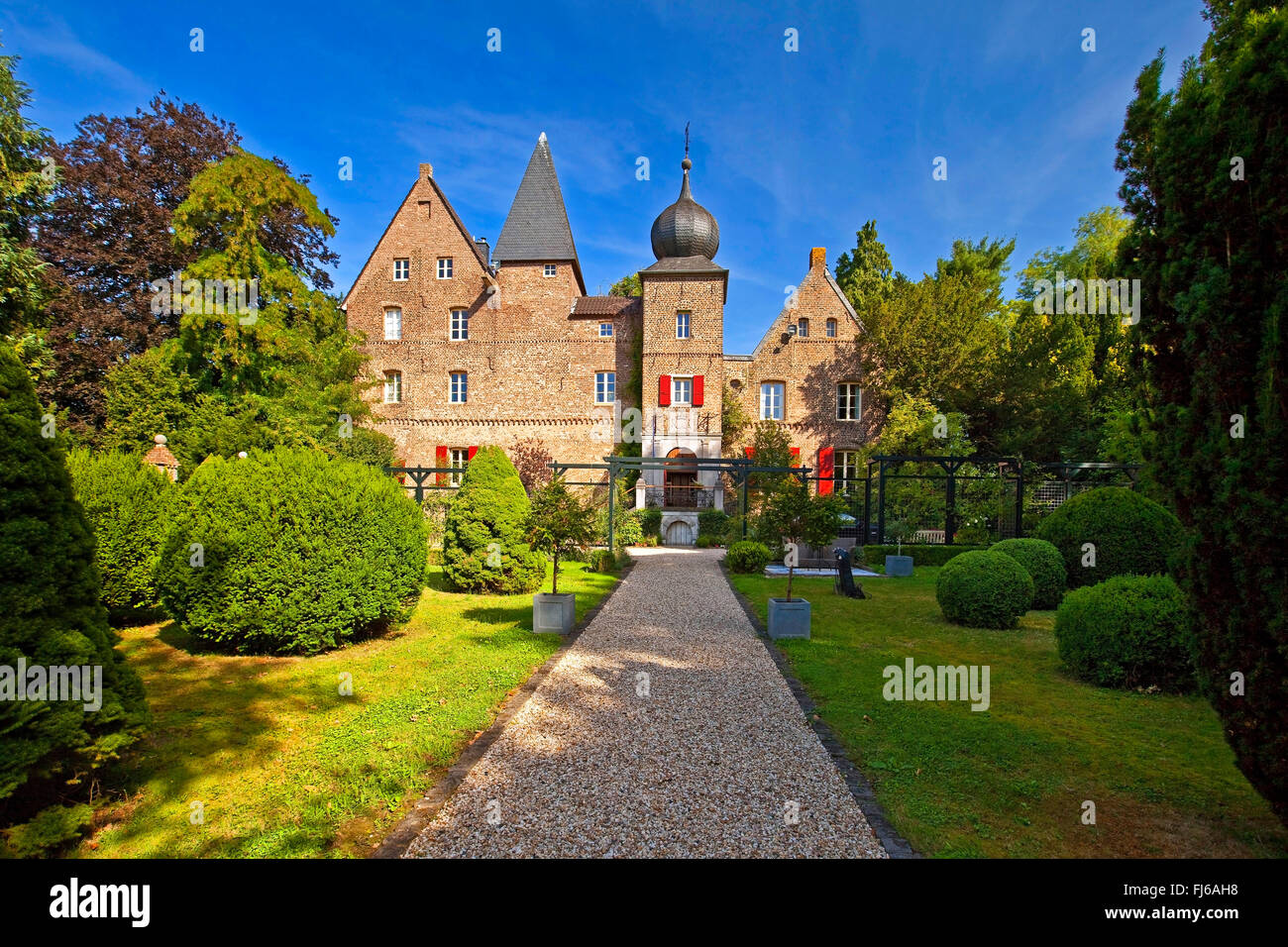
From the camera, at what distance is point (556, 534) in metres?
8.28

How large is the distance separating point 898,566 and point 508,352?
785 inches

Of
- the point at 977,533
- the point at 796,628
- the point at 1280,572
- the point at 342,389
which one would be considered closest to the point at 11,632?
the point at 1280,572

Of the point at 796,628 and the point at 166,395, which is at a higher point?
the point at 166,395

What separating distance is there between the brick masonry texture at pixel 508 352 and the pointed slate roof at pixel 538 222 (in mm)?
486

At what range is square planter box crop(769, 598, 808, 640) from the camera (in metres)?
7.67

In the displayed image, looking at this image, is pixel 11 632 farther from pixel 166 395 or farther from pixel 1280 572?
pixel 166 395

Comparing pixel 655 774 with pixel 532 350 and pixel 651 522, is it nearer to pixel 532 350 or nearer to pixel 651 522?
pixel 651 522

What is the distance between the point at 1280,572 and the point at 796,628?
17.8 ft

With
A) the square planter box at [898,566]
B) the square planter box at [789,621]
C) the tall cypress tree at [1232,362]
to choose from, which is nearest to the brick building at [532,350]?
the square planter box at [898,566]

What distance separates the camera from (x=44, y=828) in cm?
273

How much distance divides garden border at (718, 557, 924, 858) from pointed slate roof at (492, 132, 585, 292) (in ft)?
79.7

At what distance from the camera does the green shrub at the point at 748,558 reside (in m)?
13.7

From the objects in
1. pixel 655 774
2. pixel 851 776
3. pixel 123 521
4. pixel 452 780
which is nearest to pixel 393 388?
pixel 123 521

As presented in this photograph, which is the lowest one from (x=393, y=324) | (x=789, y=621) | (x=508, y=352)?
(x=789, y=621)
